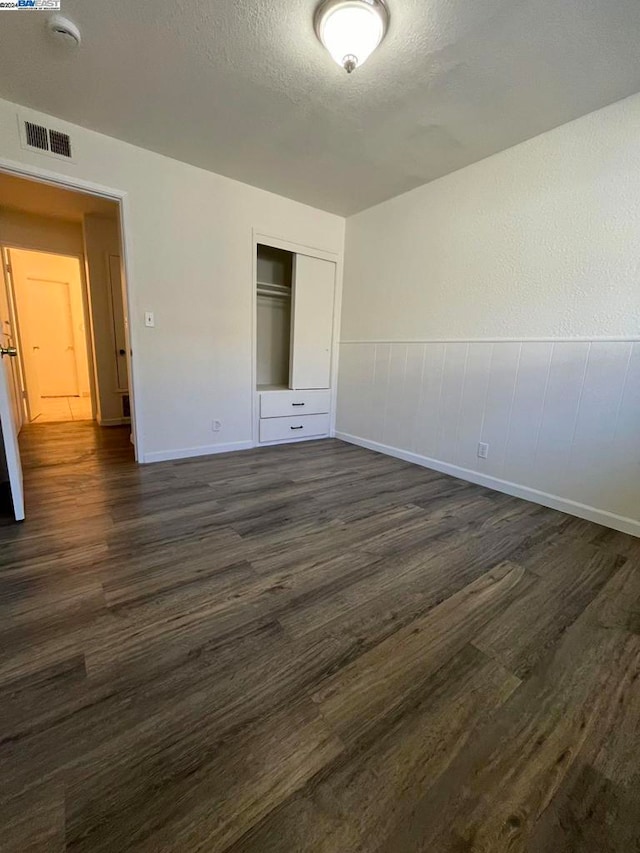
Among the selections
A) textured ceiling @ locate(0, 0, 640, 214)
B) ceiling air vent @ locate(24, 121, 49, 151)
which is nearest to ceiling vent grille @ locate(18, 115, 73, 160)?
ceiling air vent @ locate(24, 121, 49, 151)

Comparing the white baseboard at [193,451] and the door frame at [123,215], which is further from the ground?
the door frame at [123,215]

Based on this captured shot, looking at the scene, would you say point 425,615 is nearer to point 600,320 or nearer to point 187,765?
point 187,765

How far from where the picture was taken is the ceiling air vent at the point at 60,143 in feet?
7.47

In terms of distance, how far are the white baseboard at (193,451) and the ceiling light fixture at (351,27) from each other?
2.81 m

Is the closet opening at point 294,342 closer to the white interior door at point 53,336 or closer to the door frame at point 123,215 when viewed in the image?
the door frame at point 123,215

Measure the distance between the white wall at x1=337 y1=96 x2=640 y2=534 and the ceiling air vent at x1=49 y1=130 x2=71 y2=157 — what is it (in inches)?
97.9

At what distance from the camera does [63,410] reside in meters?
5.12

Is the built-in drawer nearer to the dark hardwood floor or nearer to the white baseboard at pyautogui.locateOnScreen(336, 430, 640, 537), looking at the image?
the white baseboard at pyautogui.locateOnScreen(336, 430, 640, 537)

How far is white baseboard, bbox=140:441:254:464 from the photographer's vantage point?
302 cm

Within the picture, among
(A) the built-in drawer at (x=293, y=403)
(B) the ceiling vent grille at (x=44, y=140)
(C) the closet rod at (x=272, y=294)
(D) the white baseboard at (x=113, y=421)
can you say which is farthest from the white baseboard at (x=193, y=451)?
(B) the ceiling vent grille at (x=44, y=140)

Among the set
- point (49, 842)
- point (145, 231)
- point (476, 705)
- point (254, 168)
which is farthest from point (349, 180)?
point (49, 842)

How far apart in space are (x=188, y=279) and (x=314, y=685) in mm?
3033

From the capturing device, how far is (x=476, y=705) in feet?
3.23

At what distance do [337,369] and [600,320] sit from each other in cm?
247
